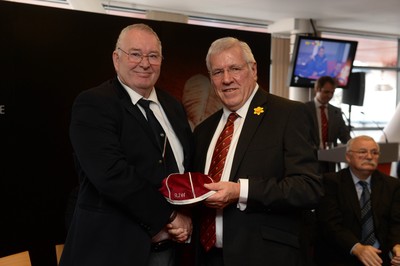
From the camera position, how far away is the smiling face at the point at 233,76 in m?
2.19

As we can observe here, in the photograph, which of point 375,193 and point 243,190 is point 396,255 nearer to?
point 375,193

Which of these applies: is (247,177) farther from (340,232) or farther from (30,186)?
(30,186)

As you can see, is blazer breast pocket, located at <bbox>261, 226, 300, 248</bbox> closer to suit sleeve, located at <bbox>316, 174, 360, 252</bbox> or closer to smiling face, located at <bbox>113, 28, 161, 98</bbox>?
smiling face, located at <bbox>113, 28, 161, 98</bbox>

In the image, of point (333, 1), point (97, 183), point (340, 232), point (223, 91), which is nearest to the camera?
point (97, 183)

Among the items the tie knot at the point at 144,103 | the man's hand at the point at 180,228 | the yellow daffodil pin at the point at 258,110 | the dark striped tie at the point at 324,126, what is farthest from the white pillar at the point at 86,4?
the man's hand at the point at 180,228

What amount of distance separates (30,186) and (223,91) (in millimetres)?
2234

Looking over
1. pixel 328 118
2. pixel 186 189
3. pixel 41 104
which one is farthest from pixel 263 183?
pixel 328 118

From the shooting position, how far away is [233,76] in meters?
2.20

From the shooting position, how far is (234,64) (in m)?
2.19

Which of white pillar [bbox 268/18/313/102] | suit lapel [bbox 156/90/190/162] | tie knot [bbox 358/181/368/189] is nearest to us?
suit lapel [bbox 156/90/190/162]

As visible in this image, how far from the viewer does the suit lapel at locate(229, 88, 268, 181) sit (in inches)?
82.0

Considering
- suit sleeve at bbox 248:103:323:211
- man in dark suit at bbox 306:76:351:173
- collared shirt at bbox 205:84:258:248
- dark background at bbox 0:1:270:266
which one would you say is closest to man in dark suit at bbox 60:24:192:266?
collared shirt at bbox 205:84:258:248

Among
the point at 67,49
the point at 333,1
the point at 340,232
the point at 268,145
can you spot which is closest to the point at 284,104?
the point at 268,145

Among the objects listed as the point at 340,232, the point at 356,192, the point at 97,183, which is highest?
the point at 97,183
